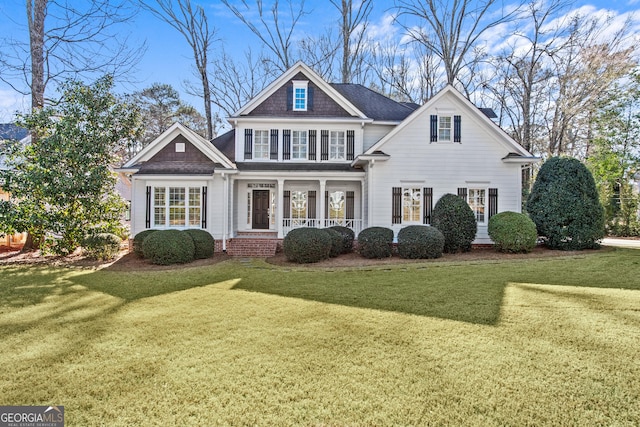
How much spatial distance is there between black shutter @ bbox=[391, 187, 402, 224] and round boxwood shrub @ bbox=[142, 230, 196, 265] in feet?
27.8

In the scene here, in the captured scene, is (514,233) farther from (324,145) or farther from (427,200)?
(324,145)

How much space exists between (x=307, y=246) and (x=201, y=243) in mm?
4341

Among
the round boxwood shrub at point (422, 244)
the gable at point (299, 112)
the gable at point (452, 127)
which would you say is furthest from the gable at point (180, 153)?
the round boxwood shrub at point (422, 244)

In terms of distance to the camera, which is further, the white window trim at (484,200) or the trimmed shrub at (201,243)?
the white window trim at (484,200)

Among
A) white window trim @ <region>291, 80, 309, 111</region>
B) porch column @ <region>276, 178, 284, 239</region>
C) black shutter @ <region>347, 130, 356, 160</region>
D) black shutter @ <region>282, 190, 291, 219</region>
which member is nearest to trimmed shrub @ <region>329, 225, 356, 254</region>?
porch column @ <region>276, 178, 284, 239</region>

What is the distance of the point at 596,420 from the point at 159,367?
4434 mm

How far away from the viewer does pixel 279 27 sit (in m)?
26.1

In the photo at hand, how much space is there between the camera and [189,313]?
19.9ft

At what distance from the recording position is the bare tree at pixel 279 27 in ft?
85.2

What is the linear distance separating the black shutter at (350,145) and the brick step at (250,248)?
596 cm

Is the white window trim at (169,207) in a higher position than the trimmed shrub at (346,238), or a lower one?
higher

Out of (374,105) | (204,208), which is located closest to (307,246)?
(204,208)

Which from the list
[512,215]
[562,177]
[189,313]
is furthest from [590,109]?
[189,313]

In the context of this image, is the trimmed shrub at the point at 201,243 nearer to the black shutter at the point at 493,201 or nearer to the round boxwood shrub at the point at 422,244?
the round boxwood shrub at the point at 422,244
